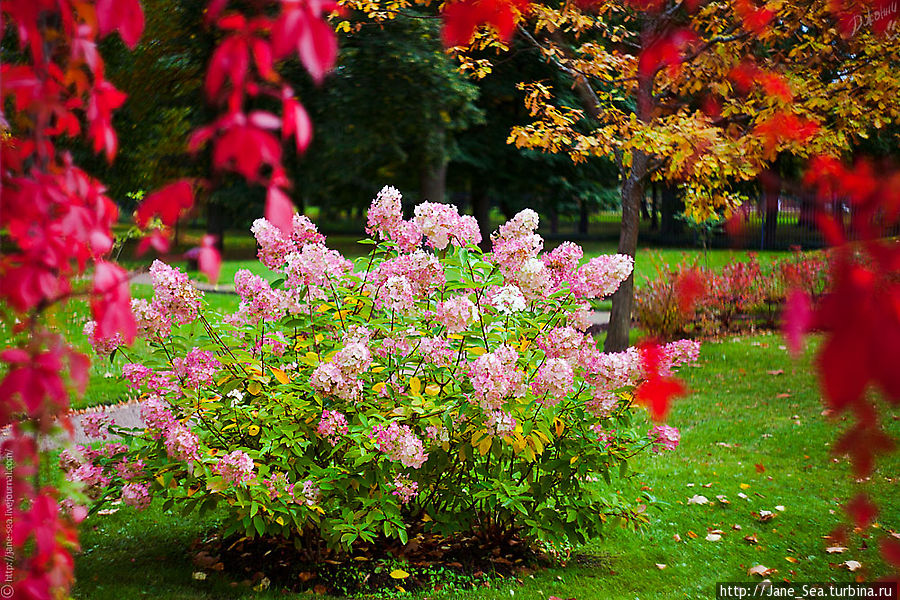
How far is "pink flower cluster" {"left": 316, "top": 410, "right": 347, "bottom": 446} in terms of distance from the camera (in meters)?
3.27

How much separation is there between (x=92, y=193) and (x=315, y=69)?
2.65 feet

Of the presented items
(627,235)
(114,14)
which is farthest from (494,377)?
(627,235)

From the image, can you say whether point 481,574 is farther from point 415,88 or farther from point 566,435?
point 415,88

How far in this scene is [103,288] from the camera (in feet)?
4.50

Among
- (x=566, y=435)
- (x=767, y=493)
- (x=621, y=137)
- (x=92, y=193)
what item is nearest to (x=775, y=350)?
(x=621, y=137)

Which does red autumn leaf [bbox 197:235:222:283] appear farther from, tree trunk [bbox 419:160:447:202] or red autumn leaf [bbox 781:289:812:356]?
tree trunk [bbox 419:160:447:202]

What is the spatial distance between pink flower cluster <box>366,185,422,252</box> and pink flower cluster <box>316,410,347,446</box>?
0.84 m

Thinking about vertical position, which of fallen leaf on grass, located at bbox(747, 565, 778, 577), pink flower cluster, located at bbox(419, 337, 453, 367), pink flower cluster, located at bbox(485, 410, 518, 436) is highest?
pink flower cluster, located at bbox(419, 337, 453, 367)

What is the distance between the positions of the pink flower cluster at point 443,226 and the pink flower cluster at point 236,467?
125cm

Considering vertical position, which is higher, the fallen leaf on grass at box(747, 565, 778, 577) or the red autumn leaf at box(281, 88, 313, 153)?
the red autumn leaf at box(281, 88, 313, 153)

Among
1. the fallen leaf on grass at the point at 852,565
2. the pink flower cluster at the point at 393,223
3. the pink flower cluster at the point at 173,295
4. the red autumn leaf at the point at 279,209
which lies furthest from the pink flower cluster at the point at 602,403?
the red autumn leaf at the point at 279,209

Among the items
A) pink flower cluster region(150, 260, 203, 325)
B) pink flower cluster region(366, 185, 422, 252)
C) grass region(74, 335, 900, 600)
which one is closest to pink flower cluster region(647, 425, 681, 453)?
grass region(74, 335, 900, 600)

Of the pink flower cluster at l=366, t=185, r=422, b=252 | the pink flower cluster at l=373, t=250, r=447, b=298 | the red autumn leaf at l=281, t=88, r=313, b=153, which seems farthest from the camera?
the pink flower cluster at l=366, t=185, r=422, b=252

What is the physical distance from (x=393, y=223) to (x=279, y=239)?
530 mm
